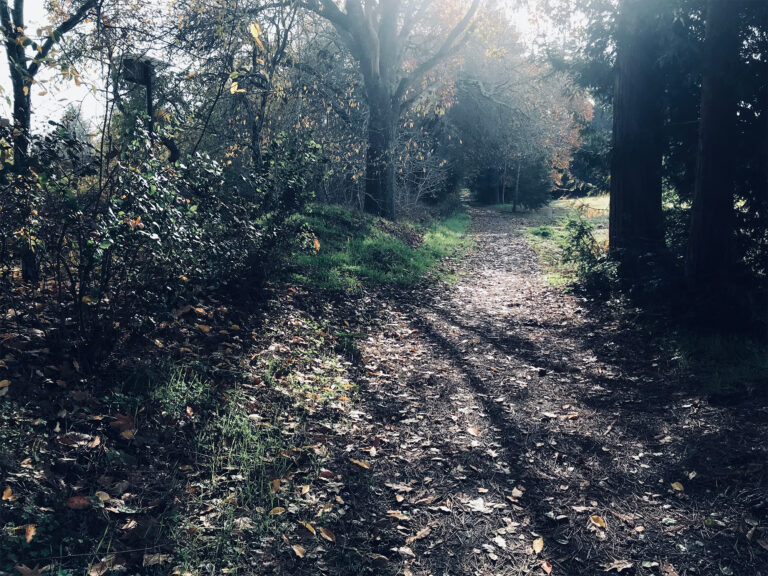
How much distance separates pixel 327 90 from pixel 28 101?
11.1m

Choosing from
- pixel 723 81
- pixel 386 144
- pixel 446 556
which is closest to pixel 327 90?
pixel 386 144

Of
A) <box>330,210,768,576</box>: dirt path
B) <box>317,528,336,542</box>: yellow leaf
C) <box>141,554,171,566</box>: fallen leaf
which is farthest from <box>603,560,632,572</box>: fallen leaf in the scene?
<box>141,554,171,566</box>: fallen leaf

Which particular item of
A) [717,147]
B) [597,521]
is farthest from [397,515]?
[717,147]

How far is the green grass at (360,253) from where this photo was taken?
894 cm

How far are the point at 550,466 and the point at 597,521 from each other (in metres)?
0.71

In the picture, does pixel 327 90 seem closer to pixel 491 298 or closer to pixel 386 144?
pixel 386 144

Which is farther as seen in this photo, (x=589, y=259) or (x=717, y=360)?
(x=589, y=259)

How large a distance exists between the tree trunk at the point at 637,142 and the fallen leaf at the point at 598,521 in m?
5.66

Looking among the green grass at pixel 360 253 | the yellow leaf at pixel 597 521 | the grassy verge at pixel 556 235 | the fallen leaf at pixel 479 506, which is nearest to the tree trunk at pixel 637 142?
the grassy verge at pixel 556 235

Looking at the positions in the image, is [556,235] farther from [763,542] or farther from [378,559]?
[378,559]

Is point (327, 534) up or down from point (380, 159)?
down

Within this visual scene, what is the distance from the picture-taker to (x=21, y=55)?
555 centimetres

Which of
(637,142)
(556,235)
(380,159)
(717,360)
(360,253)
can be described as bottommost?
(717,360)

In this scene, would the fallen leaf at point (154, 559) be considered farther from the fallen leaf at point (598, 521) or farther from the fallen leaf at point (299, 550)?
the fallen leaf at point (598, 521)
